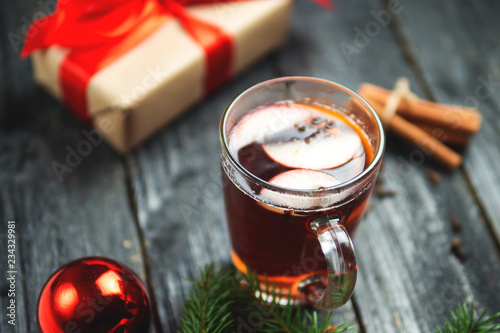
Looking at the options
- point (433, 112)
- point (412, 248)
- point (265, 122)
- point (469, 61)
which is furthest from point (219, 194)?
point (469, 61)

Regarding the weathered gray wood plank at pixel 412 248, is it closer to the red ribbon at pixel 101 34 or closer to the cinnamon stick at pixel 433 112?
the cinnamon stick at pixel 433 112

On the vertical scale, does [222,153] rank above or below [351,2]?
above

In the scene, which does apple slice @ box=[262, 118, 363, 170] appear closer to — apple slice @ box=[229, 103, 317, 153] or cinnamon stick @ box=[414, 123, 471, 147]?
apple slice @ box=[229, 103, 317, 153]

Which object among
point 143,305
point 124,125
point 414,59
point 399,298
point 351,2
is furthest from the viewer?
point 351,2

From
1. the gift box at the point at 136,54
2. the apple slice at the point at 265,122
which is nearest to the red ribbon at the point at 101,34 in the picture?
the gift box at the point at 136,54

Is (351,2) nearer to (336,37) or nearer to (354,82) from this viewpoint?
(336,37)

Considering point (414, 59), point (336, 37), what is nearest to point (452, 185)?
point (414, 59)
